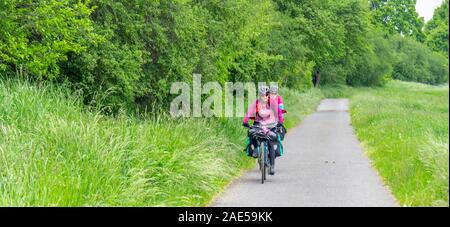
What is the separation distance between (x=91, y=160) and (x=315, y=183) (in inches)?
190

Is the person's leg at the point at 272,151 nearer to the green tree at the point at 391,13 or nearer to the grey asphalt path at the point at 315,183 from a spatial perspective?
the grey asphalt path at the point at 315,183

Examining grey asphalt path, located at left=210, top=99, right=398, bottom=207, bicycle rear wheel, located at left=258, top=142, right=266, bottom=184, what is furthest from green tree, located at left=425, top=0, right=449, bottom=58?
bicycle rear wheel, located at left=258, top=142, right=266, bottom=184

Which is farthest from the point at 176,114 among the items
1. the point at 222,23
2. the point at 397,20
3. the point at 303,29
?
the point at 397,20

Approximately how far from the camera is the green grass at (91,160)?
753 cm

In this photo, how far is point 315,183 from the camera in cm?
1194

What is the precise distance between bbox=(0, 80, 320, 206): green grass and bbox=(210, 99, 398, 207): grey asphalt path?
570mm

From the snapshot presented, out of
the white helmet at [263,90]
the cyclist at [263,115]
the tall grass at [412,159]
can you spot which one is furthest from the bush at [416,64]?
the white helmet at [263,90]

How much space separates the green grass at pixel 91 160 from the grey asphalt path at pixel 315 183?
0.57 m

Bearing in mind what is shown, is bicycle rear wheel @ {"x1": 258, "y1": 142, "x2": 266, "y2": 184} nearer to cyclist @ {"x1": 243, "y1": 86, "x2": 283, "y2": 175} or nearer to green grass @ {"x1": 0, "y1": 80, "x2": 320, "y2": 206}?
cyclist @ {"x1": 243, "y1": 86, "x2": 283, "y2": 175}

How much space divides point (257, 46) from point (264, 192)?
15826mm

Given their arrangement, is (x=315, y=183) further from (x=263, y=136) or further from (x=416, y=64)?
(x=416, y=64)

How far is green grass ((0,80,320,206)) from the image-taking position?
7.53 metres

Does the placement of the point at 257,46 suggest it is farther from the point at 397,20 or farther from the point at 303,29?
the point at 397,20

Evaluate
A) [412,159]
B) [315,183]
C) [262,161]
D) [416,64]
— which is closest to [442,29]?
[412,159]
